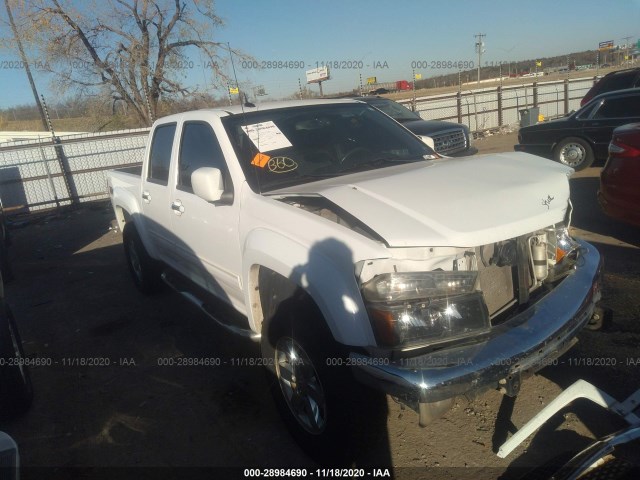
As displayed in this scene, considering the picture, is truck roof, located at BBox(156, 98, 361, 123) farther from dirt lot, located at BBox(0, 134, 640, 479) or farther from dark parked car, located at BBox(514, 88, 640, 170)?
dark parked car, located at BBox(514, 88, 640, 170)

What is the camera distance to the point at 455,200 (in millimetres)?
2502

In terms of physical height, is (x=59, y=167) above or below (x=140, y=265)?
above

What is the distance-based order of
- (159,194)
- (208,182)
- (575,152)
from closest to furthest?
(208,182) < (159,194) < (575,152)

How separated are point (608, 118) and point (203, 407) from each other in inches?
372

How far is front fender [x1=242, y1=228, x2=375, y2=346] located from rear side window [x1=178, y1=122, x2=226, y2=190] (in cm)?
105

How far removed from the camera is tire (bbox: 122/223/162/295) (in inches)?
211

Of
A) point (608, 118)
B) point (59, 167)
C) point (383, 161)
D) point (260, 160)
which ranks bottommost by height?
point (608, 118)

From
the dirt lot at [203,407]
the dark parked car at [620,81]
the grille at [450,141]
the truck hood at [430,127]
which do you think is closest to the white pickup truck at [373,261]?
the dirt lot at [203,407]

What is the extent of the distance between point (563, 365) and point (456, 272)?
1762mm

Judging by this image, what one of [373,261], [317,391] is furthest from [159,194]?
[373,261]

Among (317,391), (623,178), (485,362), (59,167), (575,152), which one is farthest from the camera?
(59,167)

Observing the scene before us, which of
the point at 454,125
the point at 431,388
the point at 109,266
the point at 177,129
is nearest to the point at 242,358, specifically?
the point at 177,129

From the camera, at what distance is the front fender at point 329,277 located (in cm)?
222

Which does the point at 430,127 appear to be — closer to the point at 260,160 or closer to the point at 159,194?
the point at 159,194
